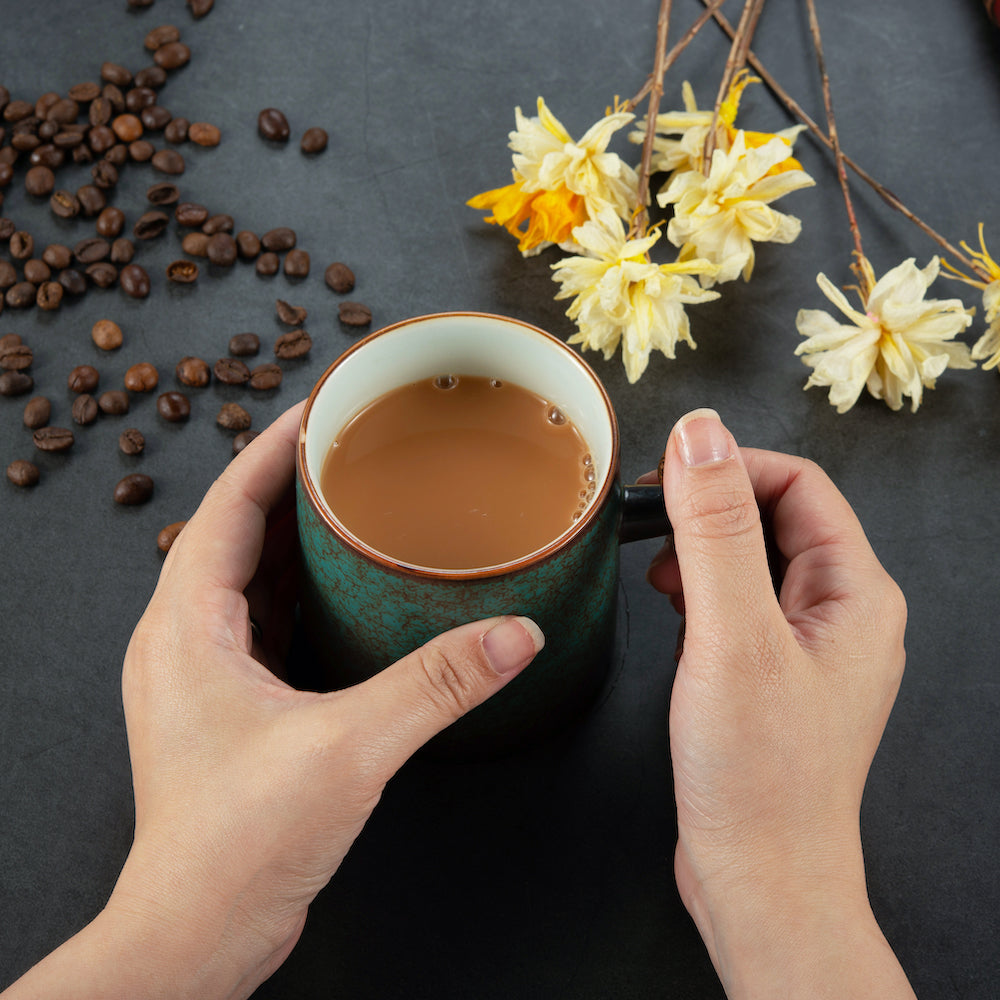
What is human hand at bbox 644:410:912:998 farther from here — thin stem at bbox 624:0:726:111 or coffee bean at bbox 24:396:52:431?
coffee bean at bbox 24:396:52:431

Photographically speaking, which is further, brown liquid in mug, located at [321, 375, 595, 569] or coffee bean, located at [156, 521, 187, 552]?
coffee bean, located at [156, 521, 187, 552]

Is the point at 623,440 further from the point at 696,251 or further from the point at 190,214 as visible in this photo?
the point at 190,214

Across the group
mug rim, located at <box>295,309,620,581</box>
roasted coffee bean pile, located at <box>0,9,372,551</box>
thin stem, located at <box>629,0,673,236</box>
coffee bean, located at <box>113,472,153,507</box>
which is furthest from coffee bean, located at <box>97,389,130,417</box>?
thin stem, located at <box>629,0,673,236</box>

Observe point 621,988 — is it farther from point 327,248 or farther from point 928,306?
point 327,248

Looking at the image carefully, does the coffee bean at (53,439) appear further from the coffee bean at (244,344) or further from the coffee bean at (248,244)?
the coffee bean at (248,244)

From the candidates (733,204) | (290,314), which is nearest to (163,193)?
(290,314)
